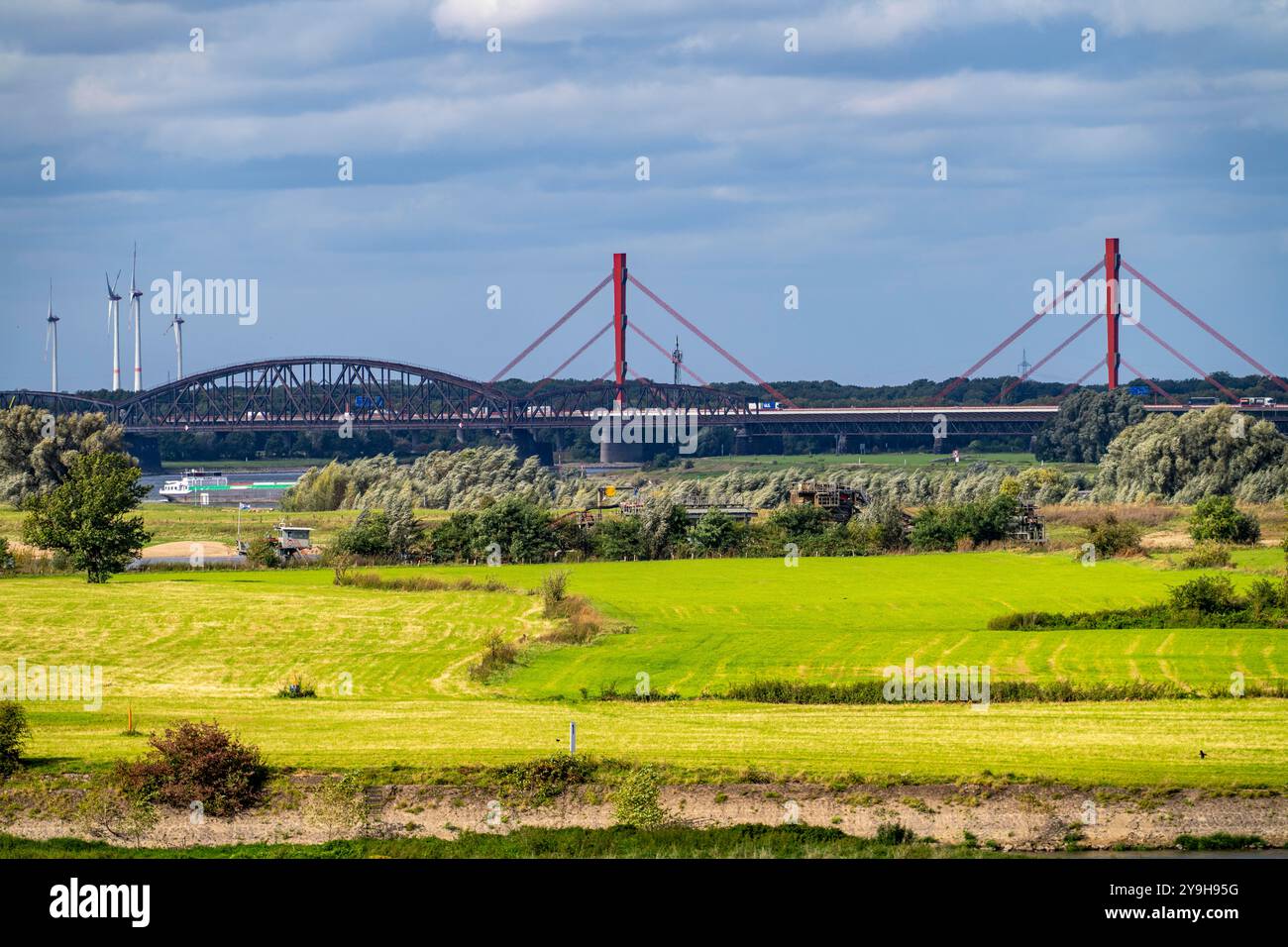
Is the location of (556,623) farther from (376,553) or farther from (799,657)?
(376,553)

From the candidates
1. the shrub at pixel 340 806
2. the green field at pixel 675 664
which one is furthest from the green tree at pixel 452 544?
the shrub at pixel 340 806

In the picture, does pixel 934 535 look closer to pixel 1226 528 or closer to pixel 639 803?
pixel 1226 528

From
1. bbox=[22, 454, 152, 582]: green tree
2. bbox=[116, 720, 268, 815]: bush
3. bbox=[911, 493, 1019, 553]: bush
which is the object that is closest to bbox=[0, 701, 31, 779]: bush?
bbox=[116, 720, 268, 815]: bush

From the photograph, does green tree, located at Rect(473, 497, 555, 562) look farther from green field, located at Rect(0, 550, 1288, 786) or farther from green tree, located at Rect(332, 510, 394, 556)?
green field, located at Rect(0, 550, 1288, 786)

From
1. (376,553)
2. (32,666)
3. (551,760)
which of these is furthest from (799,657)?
(376,553)

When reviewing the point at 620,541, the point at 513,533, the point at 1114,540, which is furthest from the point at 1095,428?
the point at 513,533
